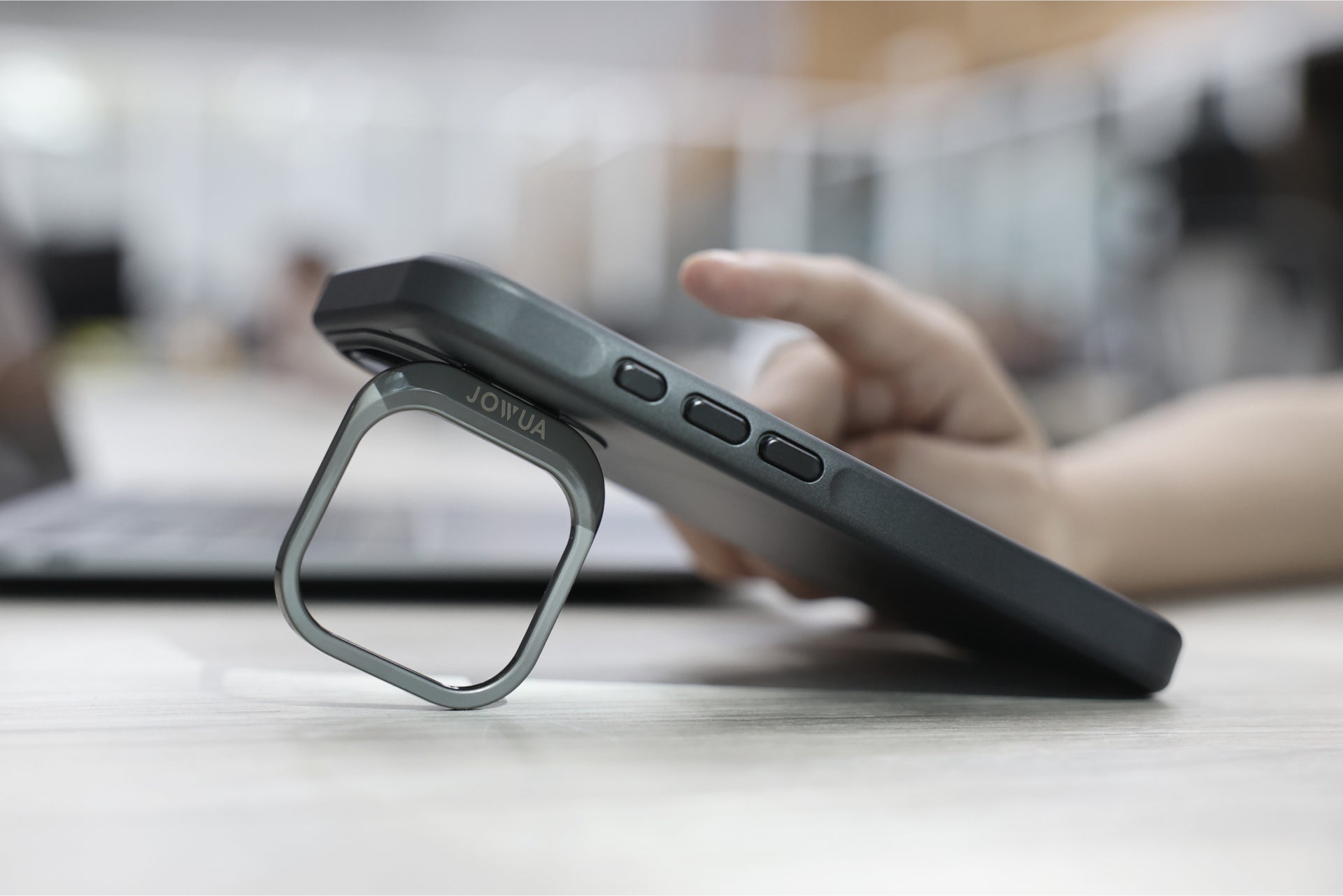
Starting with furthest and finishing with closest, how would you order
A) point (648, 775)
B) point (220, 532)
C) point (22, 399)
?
point (22, 399) < point (220, 532) < point (648, 775)

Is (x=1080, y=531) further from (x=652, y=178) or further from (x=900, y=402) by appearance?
(x=652, y=178)

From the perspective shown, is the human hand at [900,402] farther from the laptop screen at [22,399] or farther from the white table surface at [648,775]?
the laptop screen at [22,399]

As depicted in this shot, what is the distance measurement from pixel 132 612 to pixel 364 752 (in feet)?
0.70

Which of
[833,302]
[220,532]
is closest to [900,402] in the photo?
[833,302]

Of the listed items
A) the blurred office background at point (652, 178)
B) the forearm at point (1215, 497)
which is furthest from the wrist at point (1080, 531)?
the blurred office background at point (652, 178)

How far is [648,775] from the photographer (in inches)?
8.2

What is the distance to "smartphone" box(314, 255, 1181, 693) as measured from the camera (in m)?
0.20

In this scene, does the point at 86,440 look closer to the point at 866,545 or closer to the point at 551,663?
the point at 551,663

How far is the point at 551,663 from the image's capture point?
32 centimetres

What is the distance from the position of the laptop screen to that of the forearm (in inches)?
20.5

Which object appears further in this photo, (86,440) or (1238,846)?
(86,440)

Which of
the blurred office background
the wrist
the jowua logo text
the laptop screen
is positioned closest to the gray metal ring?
the jowua logo text

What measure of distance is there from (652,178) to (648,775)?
415 centimetres

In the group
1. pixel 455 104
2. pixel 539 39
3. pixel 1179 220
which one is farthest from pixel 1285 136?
pixel 539 39
